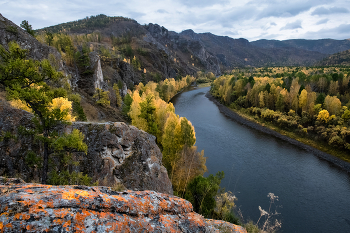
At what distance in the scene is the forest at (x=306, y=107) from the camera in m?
43.3

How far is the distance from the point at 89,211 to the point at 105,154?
29.4 ft

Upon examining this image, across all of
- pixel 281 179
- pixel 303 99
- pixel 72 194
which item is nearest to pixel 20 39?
pixel 72 194

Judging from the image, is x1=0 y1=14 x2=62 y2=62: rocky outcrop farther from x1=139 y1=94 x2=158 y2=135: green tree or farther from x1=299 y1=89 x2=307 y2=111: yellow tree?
x1=299 y1=89 x2=307 y2=111: yellow tree

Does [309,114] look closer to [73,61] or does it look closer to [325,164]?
[325,164]

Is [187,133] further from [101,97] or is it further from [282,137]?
[282,137]

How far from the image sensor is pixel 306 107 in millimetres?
53875

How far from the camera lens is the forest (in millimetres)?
43344

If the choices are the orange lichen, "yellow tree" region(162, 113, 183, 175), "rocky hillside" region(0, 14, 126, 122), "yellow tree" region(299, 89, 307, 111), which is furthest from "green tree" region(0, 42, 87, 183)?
"yellow tree" region(299, 89, 307, 111)

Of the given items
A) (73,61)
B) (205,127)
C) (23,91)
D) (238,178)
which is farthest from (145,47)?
(23,91)

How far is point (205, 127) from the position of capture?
177ft

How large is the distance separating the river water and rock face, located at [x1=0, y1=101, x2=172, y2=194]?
54.9 ft

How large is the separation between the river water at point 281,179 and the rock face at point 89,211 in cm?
2225

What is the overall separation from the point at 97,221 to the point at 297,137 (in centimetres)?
5511

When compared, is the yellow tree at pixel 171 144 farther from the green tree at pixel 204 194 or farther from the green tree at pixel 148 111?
the green tree at pixel 204 194
